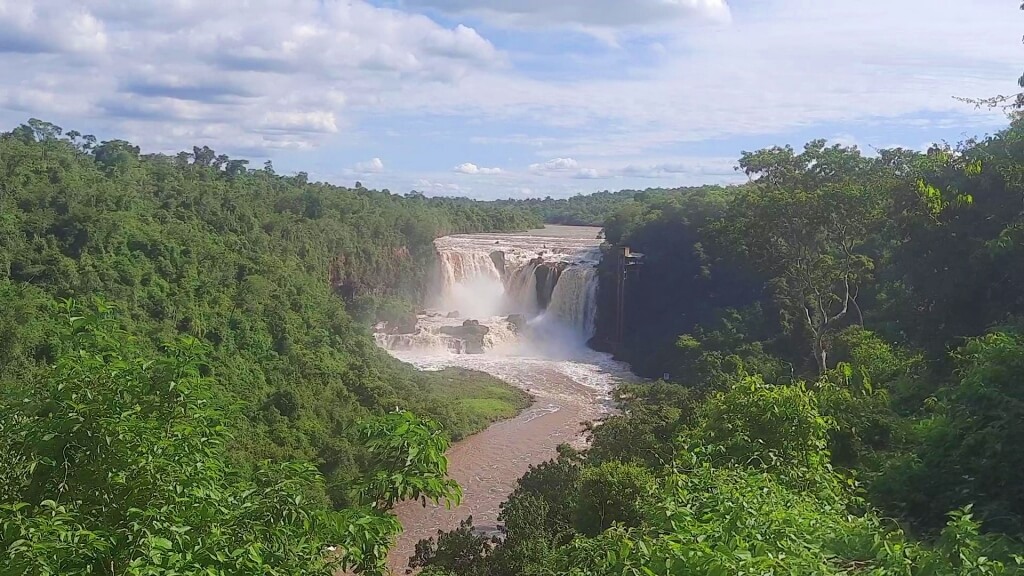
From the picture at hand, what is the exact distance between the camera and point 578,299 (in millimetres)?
33406

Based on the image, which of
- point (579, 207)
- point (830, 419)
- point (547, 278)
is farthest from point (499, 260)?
point (579, 207)

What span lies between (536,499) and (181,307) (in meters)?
13.4

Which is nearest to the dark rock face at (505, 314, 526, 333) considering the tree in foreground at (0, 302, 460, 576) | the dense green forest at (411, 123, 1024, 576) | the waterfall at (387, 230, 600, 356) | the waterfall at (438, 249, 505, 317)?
the waterfall at (387, 230, 600, 356)

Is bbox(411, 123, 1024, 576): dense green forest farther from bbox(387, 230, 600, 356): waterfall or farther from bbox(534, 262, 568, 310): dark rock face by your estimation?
bbox(534, 262, 568, 310): dark rock face

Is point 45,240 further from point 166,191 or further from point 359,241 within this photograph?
point 359,241

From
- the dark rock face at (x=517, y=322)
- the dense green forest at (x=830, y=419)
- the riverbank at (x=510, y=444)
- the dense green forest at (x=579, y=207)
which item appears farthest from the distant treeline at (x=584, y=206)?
the dense green forest at (x=830, y=419)

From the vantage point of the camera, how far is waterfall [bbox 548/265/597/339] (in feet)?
109

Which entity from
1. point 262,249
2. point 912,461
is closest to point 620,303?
point 262,249

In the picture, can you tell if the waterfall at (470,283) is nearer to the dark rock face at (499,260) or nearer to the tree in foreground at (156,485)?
the dark rock face at (499,260)

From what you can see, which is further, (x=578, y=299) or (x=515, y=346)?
(x=578, y=299)

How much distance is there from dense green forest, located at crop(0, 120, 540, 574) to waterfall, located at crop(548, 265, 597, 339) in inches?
267

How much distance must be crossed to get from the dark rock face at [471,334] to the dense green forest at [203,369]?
3.75m

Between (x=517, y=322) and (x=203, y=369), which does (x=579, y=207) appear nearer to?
(x=517, y=322)

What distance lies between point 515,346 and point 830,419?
26.0 m
